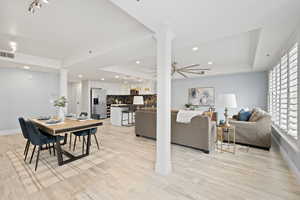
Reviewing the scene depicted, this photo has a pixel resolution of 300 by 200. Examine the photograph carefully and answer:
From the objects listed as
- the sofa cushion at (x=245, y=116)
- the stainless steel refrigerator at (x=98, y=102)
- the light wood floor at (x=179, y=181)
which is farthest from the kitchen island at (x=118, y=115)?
the sofa cushion at (x=245, y=116)

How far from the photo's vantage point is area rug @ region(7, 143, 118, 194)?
6.77ft

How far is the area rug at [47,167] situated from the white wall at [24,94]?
2.57 m

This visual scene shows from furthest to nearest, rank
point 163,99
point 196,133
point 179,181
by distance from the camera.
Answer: point 196,133 → point 163,99 → point 179,181

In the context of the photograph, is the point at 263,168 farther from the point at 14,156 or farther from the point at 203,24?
the point at 14,156

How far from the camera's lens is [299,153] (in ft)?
7.07

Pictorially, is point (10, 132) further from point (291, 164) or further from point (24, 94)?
point (291, 164)

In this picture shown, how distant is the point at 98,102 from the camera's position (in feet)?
28.9

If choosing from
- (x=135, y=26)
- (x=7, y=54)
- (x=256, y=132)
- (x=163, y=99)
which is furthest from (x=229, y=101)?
(x=7, y=54)

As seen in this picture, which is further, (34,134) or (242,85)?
(242,85)

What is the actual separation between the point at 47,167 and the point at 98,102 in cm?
653

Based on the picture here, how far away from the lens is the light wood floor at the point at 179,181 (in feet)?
5.89

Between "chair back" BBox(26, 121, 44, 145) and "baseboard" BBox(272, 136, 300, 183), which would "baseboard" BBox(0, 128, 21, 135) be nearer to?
"chair back" BBox(26, 121, 44, 145)

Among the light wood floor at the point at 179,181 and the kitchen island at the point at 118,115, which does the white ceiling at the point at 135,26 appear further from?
the kitchen island at the point at 118,115

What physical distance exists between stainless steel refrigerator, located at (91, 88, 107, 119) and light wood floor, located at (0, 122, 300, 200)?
5.68 m
